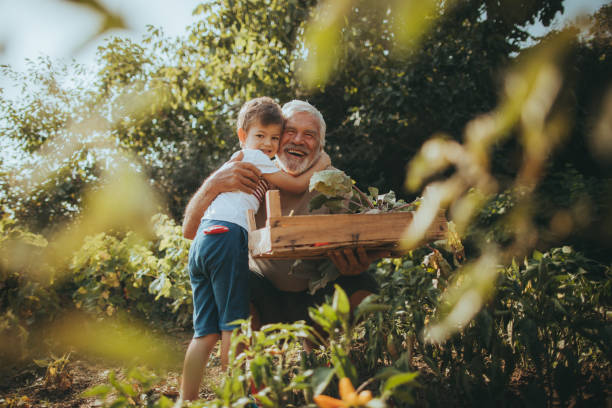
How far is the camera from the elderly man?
1880 millimetres

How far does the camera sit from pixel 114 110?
17.1 feet

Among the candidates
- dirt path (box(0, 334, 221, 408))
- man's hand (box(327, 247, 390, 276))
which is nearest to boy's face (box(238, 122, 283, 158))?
man's hand (box(327, 247, 390, 276))

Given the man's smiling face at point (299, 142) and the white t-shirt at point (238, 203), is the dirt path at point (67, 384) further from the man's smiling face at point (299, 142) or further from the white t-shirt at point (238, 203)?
Answer: the man's smiling face at point (299, 142)

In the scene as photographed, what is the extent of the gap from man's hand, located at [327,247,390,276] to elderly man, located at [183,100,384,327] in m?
0.16

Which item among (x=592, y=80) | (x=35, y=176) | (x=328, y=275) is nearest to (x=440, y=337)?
(x=328, y=275)

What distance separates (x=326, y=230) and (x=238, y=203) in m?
0.72

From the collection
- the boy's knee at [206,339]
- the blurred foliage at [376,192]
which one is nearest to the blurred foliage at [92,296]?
the blurred foliage at [376,192]

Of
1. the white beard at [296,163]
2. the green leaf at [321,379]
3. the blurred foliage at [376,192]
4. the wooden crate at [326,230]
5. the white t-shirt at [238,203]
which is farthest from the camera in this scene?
the white beard at [296,163]

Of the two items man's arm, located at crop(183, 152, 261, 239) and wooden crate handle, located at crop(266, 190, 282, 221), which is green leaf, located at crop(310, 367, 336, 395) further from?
man's arm, located at crop(183, 152, 261, 239)

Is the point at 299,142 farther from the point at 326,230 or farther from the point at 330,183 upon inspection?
the point at 326,230

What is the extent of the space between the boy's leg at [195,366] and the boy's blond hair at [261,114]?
1.12 metres

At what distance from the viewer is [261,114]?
6.73ft

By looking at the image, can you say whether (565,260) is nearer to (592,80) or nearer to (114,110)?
(592,80)

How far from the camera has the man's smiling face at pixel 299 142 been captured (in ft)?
7.19
